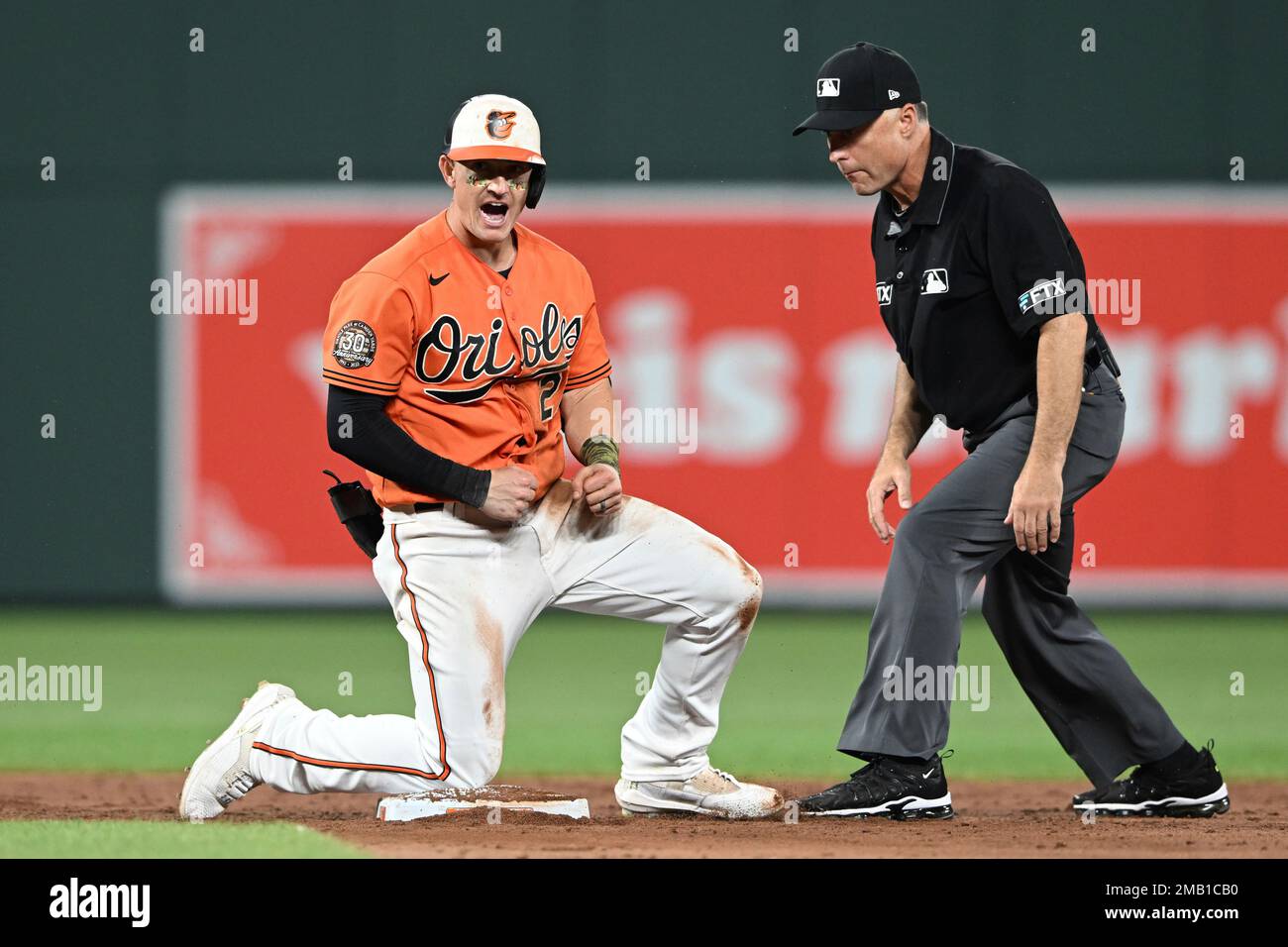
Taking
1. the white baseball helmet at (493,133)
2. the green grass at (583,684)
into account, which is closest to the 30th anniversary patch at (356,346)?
the white baseball helmet at (493,133)

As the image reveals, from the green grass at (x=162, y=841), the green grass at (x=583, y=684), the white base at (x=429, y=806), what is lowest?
the green grass at (x=583, y=684)

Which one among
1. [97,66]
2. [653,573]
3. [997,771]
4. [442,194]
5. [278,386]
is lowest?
[997,771]

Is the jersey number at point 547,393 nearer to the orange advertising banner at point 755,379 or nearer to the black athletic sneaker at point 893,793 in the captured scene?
the black athletic sneaker at point 893,793

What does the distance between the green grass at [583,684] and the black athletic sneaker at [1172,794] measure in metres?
1.29

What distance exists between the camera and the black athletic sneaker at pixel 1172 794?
539cm

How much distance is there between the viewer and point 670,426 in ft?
34.9

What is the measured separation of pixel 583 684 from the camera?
8.73 meters

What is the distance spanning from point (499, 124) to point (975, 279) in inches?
57.4

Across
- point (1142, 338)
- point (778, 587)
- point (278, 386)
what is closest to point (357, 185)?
point (278, 386)

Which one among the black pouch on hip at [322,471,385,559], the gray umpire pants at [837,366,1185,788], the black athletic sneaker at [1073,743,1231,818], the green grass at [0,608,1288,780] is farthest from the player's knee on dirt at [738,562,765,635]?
the green grass at [0,608,1288,780]

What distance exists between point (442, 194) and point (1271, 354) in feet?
16.6

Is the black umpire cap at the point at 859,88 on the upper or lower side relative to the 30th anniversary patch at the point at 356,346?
upper

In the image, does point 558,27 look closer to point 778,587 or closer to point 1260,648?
point 778,587

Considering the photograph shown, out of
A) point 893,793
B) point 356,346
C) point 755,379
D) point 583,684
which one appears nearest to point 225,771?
point 356,346
